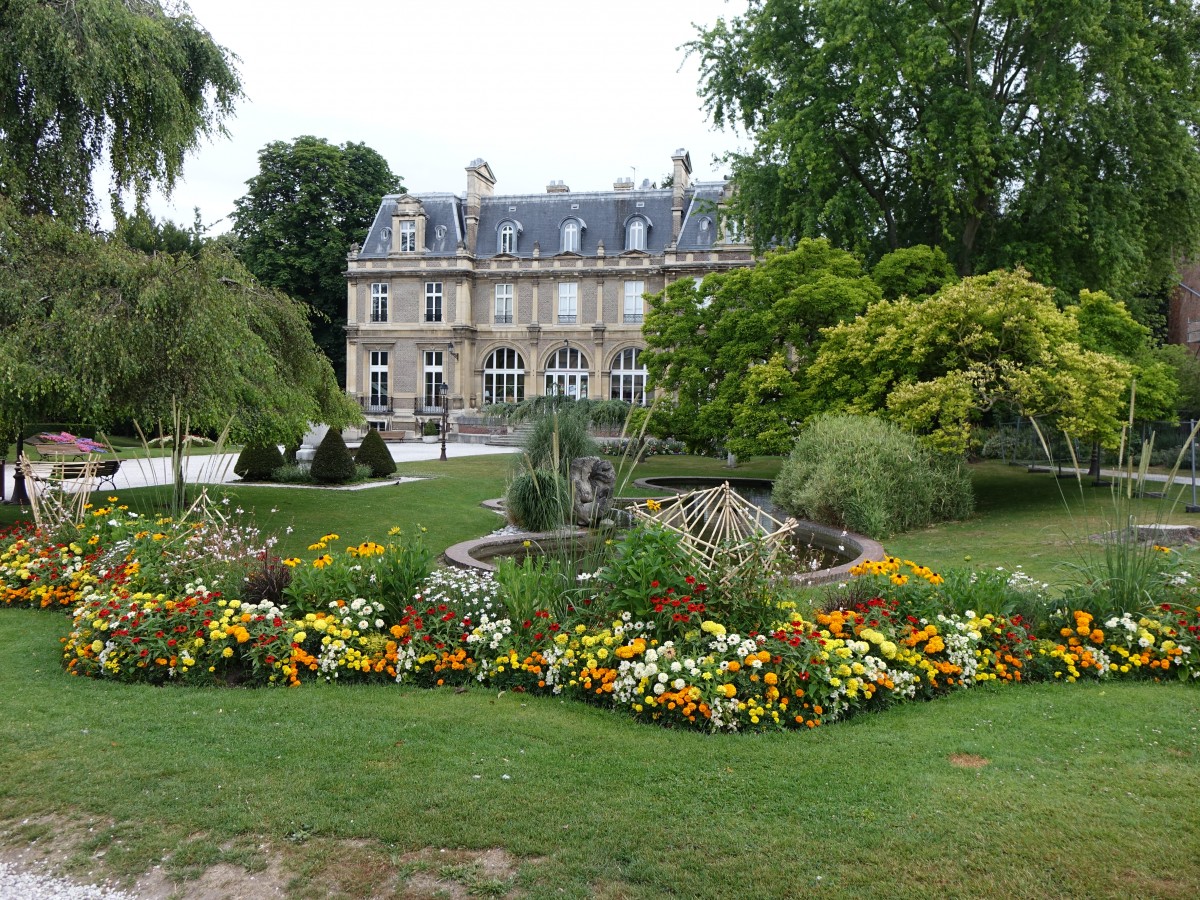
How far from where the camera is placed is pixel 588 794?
3666 mm

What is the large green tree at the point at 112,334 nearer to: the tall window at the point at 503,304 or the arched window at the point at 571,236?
the tall window at the point at 503,304

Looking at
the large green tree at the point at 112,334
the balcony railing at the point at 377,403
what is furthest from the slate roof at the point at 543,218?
the large green tree at the point at 112,334

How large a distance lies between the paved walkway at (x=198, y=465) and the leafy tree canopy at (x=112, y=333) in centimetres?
96

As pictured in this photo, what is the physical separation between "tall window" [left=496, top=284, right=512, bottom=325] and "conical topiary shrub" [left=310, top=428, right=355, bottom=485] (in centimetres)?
2735

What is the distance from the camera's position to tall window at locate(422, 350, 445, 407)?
4447 centimetres

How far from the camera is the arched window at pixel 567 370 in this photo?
44.1 metres

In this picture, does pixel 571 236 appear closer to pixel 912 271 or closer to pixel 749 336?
pixel 749 336

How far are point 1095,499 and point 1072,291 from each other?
190 inches

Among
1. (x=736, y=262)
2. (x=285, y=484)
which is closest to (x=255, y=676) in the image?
(x=285, y=484)

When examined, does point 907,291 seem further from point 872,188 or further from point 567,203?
point 567,203

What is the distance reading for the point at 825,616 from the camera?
511cm

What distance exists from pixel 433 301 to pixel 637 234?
37.3ft

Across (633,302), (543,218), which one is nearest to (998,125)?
(633,302)

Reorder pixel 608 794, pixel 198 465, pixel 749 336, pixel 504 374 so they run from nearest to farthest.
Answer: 1. pixel 608 794
2. pixel 749 336
3. pixel 198 465
4. pixel 504 374
